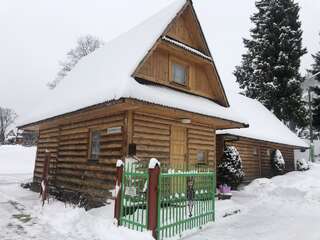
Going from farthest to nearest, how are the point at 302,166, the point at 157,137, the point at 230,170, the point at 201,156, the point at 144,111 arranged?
1. the point at 302,166
2. the point at 230,170
3. the point at 201,156
4. the point at 157,137
5. the point at 144,111

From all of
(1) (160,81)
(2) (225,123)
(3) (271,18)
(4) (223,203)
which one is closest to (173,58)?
(1) (160,81)

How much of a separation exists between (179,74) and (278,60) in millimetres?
19724

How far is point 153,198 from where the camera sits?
7055mm

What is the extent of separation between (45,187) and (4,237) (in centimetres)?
430

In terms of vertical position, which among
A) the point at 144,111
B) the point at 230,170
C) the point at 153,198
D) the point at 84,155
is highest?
the point at 144,111

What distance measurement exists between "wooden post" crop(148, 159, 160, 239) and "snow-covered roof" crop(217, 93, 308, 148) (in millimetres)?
11346

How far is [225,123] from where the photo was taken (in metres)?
13.4

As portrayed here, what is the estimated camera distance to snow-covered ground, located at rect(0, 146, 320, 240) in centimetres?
755

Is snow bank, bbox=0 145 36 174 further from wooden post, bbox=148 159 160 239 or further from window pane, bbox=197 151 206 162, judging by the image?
wooden post, bbox=148 159 160 239

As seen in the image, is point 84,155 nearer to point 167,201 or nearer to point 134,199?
point 134,199

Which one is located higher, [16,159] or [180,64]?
[180,64]

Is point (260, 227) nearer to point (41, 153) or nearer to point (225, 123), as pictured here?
point (225, 123)

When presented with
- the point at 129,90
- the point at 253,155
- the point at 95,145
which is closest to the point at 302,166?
the point at 253,155

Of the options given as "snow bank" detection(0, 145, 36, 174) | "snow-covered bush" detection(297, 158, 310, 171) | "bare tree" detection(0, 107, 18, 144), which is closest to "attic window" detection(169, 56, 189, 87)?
"snow-covered bush" detection(297, 158, 310, 171)
